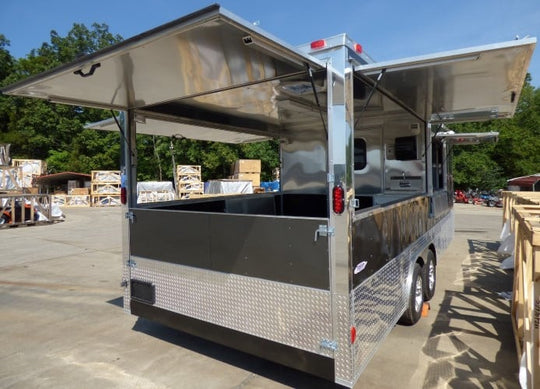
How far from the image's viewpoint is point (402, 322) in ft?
12.8

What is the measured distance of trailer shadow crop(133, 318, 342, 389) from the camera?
2.94 metres

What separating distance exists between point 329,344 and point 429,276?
8.73 ft

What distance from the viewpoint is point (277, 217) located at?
2.59 meters

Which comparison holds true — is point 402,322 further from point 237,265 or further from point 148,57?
point 148,57

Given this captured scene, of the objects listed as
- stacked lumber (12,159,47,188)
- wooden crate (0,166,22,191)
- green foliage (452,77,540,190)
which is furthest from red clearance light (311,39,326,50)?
green foliage (452,77,540,190)

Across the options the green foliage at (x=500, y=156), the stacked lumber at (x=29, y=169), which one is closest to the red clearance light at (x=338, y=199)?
the stacked lumber at (x=29, y=169)

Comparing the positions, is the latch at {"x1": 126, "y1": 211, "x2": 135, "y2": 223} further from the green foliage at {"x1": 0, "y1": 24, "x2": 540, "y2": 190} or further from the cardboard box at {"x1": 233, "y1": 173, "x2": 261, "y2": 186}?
the green foliage at {"x1": 0, "y1": 24, "x2": 540, "y2": 190}

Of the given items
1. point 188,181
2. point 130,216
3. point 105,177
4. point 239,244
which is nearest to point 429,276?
point 239,244

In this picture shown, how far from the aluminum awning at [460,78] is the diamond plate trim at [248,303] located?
5.54 ft

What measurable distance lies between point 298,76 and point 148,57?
1.11 metres

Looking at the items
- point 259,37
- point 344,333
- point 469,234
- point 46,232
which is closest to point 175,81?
point 259,37

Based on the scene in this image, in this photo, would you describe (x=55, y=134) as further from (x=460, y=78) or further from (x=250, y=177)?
(x=460, y=78)

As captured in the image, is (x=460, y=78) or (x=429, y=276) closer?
(x=460, y=78)

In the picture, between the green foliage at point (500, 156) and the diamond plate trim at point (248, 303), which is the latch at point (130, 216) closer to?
the diamond plate trim at point (248, 303)
